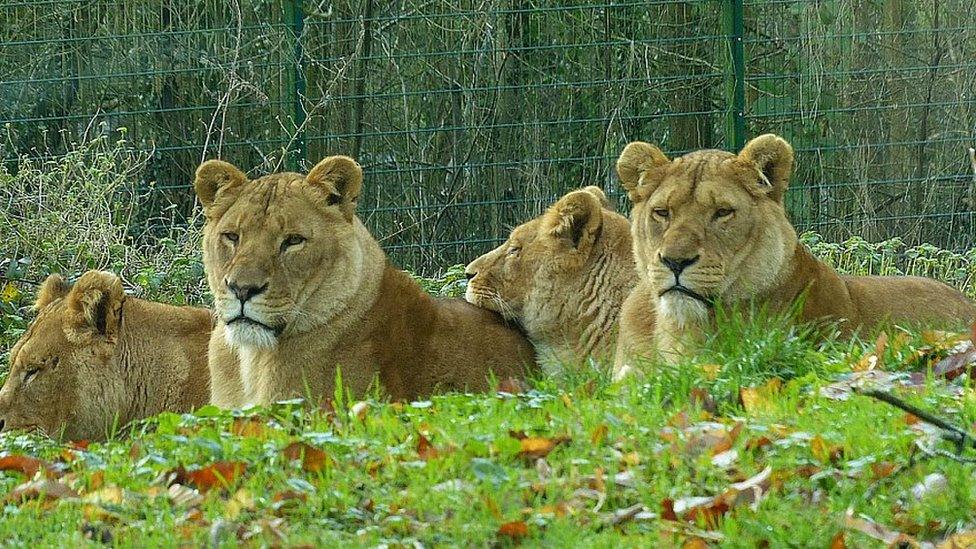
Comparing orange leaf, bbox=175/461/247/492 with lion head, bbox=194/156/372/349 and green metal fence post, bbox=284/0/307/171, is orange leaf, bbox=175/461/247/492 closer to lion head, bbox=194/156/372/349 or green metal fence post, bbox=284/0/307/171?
lion head, bbox=194/156/372/349

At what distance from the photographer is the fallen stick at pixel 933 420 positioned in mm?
4398

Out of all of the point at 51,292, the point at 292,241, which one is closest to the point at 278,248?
the point at 292,241

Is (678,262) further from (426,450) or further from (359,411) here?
(426,450)

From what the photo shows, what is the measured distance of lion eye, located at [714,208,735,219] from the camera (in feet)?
22.2

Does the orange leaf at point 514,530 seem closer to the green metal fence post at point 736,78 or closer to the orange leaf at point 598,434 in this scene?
the orange leaf at point 598,434

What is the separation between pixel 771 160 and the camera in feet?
23.0

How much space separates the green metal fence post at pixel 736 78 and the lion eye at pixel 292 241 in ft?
17.5

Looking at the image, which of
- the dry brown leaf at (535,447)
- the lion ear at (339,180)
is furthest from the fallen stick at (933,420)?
the lion ear at (339,180)

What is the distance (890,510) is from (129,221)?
7911mm

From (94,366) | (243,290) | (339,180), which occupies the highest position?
(339,180)

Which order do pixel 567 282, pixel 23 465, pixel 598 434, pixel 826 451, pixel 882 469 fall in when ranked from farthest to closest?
1. pixel 567 282
2. pixel 23 465
3. pixel 598 434
4. pixel 826 451
5. pixel 882 469

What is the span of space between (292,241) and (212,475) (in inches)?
89.7

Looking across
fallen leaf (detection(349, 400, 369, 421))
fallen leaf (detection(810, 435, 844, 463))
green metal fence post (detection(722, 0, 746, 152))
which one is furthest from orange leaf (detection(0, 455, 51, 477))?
green metal fence post (detection(722, 0, 746, 152))

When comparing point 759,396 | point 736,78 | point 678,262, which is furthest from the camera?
point 736,78
